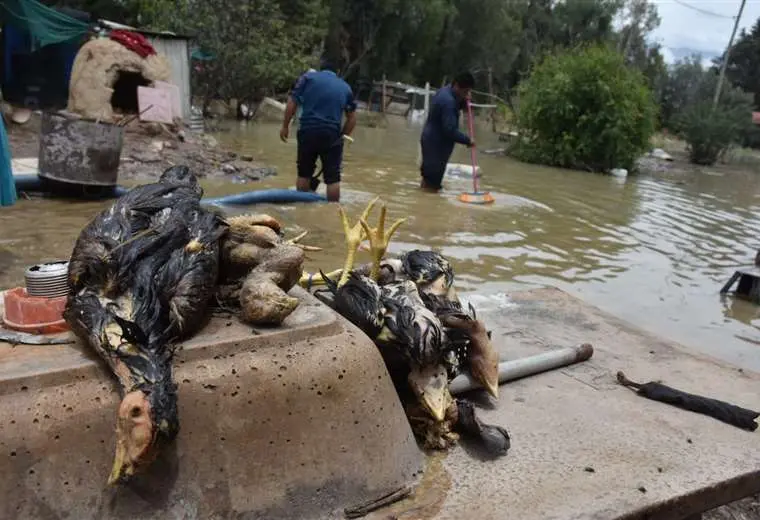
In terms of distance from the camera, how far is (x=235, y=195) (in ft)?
27.8

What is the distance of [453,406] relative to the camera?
2736 millimetres

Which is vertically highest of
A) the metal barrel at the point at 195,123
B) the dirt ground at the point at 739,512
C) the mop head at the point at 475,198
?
the dirt ground at the point at 739,512

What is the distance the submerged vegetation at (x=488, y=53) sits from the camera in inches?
718

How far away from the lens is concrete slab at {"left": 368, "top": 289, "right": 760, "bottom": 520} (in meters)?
2.41

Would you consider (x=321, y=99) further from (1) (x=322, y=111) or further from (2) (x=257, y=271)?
(2) (x=257, y=271)

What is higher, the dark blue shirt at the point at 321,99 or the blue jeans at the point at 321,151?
the dark blue shirt at the point at 321,99

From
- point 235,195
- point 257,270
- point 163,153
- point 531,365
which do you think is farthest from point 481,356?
point 163,153

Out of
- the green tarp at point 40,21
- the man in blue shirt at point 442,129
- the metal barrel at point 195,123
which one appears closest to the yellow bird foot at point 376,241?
the man in blue shirt at point 442,129

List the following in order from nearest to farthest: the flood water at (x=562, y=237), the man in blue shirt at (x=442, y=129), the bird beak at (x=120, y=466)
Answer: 1. the bird beak at (x=120, y=466)
2. the flood water at (x=562, y=237)
3. the man in blue shirt at (x=442, y=129)

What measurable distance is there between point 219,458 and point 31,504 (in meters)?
0.53

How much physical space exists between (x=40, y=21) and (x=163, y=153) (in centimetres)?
427

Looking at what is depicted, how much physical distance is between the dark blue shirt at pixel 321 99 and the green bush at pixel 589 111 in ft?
36.5

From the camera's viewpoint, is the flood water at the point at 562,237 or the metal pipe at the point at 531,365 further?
the flood water at the point at 562,237

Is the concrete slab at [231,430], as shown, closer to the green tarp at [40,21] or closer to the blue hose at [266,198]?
the blue hose at [266,198]
